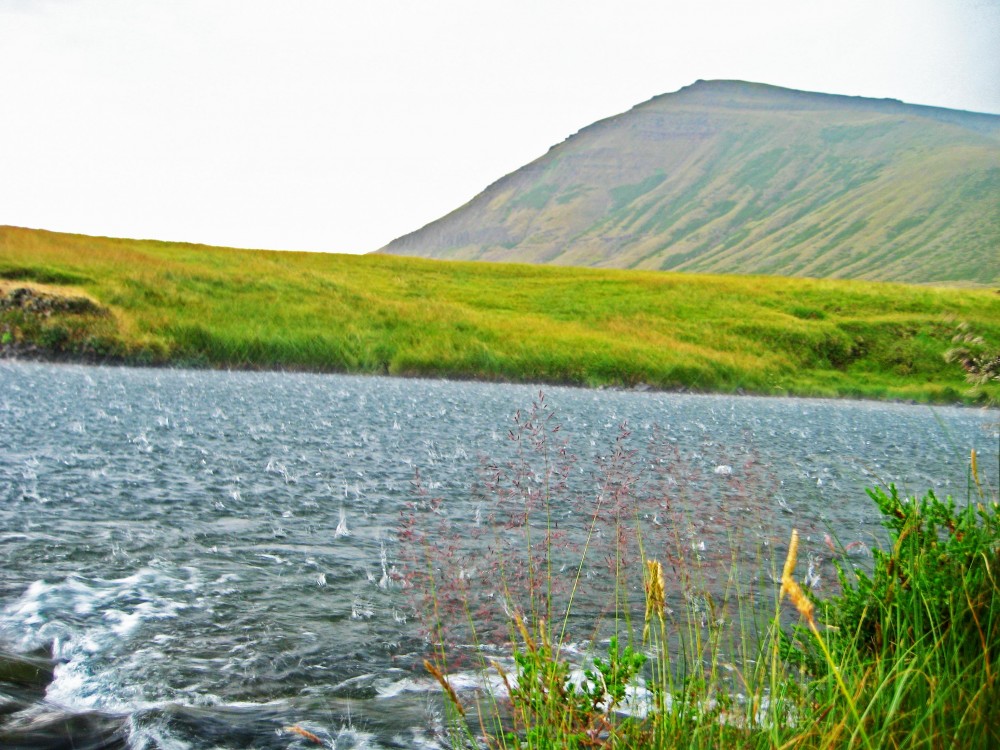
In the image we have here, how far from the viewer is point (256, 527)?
1023cm

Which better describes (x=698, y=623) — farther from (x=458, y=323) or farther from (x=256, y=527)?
(x=458, y=323)

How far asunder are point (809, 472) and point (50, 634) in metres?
14.0

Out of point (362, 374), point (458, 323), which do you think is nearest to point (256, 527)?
point (362, 374)

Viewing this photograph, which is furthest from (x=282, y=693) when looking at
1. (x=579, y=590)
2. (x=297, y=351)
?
(x=297, y=351)

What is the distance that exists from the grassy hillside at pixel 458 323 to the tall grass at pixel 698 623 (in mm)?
29439

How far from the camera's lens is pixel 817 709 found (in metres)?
3.73

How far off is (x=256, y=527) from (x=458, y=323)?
38.9 metres

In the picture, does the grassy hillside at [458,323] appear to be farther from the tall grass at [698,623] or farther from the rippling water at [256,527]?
the tall grass at [698,623]

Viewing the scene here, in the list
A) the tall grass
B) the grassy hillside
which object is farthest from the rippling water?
the grassy hillside

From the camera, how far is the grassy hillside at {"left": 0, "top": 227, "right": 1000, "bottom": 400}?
132 feet

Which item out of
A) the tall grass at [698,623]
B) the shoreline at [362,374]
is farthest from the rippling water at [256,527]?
the shoreline at [362,374]

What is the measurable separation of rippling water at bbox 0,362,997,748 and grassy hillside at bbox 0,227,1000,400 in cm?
1435

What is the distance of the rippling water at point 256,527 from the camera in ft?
18.8

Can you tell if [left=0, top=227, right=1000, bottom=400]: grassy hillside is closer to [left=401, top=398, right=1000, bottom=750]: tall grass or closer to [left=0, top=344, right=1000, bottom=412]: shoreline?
[left=0, top=344, right=1000, bottom=412]: shoreline
